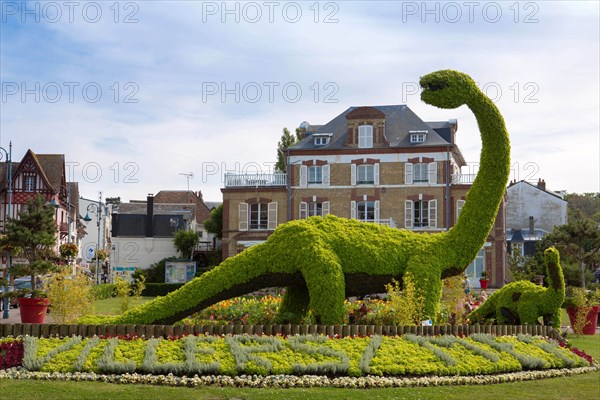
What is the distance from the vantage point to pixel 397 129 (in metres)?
49.8

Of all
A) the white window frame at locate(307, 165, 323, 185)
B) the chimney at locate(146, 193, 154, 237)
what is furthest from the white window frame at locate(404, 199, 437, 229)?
the chimney at locate(146, 193, 154, 237)

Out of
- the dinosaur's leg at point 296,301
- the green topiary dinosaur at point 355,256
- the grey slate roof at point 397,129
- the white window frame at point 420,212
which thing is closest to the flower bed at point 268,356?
the green topiary dinosaur at point 355,256

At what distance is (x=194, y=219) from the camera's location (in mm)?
71875

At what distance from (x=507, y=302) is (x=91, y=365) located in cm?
A: 1047

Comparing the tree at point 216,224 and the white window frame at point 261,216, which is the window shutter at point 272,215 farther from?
the tree at point 216,224

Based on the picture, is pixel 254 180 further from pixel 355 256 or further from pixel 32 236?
pixel 355 256

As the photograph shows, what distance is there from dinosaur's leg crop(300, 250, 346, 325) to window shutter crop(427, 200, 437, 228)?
112 feet

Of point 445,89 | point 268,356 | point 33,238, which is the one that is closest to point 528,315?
point 445,89

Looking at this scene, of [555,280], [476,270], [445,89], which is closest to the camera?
[445,89]

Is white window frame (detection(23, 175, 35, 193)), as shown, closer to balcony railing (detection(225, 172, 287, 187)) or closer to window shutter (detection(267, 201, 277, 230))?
balcony railing (detection(225, 172, 287, 187))

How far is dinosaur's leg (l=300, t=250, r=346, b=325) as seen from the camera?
1425cm

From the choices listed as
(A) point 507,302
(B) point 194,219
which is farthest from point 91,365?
Result: (B) point 194,219

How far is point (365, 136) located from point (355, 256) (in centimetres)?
3485

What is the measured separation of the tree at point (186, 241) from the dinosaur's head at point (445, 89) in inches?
1764
